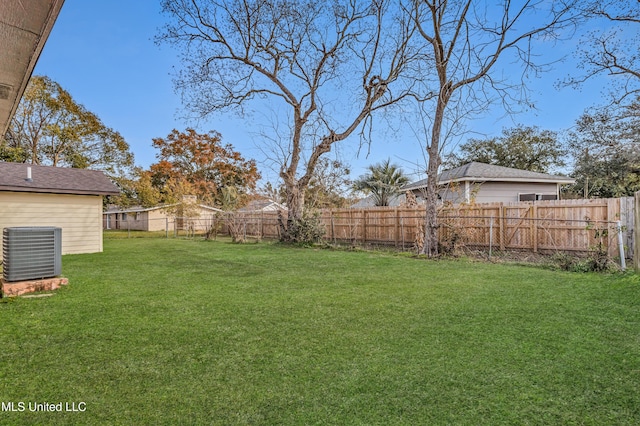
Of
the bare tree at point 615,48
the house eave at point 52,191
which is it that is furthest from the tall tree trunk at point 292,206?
the bare tree at point 615,48

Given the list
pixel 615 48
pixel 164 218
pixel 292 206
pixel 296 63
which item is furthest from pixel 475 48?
pixel 164 218

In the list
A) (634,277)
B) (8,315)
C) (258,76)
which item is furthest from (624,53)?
(8,315)

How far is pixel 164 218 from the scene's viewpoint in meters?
19.6

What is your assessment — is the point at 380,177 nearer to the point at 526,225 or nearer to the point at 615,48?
the point at 526,225

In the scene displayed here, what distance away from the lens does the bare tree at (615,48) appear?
9.87 m

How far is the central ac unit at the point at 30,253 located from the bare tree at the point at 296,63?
9.12 metres

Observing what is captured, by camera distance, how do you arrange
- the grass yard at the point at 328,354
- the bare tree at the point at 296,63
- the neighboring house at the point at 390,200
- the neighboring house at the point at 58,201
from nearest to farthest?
the grass yard at the point at 328,354 → the neighboring house at the point at 58,201 → the bare tree at the point at 296,63 → the neighboring house at the point at 390,200

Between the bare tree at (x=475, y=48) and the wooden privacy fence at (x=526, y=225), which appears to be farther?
the bare tree at (x=475, y=48)

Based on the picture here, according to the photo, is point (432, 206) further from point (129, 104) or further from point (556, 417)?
point (129, 104)

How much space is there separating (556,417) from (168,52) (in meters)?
14.8

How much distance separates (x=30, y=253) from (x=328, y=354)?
502 cm

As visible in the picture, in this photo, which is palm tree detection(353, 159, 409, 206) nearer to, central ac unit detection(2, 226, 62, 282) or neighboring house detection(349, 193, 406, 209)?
neighboring house detection(349, 193, 406, 209)

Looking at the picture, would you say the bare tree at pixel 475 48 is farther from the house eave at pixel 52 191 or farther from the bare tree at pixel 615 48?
the house eave at pixel 52 191

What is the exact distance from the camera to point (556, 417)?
1.86 metres
